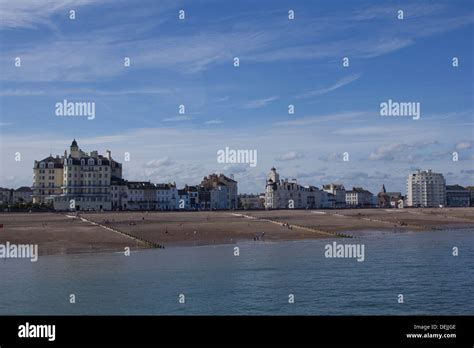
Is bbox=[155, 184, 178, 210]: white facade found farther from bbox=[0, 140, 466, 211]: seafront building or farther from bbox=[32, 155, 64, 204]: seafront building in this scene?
bbox=[32, 155, 64, 204]: seafront building

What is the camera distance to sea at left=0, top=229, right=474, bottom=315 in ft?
68.5

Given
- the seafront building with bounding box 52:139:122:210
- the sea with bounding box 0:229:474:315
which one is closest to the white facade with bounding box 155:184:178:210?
the seafront building with bounding box 52:139:122:210

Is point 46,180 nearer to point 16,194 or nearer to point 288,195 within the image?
point 16,194

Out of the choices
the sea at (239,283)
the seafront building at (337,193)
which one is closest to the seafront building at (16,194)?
the seafront building at (337,193)

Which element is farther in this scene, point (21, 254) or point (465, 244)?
point (465, 244)

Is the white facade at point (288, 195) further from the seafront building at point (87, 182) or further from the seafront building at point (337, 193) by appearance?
the seafront building at point (87, 182)

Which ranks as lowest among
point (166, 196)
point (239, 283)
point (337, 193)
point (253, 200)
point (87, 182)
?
point (239, 283)

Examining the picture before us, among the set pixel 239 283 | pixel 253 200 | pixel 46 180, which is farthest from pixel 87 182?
pixel 239 283

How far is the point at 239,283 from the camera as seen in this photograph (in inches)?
1010

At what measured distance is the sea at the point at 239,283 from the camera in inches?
822
